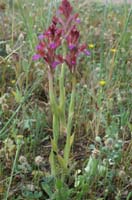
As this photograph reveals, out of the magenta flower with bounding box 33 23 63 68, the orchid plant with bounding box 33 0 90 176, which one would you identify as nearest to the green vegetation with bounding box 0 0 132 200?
the orchid plant with bounding box 33 0 90 176

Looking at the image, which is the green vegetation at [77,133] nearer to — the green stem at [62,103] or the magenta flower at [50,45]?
the green stem at [62,103]

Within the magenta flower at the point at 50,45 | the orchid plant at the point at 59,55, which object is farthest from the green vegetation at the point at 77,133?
the magenta flower at the point at 50,45

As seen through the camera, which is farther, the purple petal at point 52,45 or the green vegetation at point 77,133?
the green vegetation at point 77,133

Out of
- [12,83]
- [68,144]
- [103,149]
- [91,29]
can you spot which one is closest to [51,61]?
[68,144]

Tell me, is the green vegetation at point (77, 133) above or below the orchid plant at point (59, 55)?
below

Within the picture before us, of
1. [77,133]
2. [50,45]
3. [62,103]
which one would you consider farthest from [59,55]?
[77,133]

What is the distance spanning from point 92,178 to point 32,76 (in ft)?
2.83

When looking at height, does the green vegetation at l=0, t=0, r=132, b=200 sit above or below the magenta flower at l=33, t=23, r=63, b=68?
below

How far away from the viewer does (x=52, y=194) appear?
1517mm

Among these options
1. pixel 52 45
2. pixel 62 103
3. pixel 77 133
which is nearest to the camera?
pixel 52 45

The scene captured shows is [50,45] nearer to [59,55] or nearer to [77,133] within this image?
[59,55]

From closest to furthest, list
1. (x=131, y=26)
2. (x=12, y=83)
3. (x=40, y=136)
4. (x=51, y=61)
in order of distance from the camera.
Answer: (x=51, y=61)
(x=40, y=136)
(x=12, y=83)
(x=131, y=26)

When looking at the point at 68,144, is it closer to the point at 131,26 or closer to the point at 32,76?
the point at 32,76

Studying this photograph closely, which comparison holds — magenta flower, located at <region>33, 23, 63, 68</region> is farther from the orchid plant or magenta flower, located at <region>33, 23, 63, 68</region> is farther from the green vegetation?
the green vegetation
